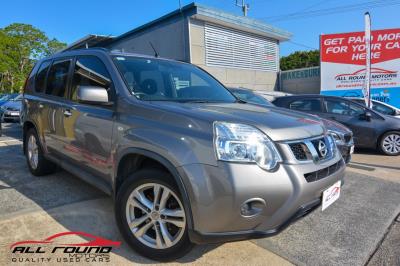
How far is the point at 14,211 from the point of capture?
3.44 meters

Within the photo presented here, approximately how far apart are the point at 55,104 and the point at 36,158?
1.21 meters

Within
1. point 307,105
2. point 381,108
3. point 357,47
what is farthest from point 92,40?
point 381,108

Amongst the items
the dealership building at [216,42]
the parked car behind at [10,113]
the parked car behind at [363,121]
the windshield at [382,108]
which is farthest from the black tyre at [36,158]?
the parked car behind at [10,113]

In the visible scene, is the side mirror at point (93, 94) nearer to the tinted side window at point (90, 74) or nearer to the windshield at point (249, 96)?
the tinted side window at point (90, 74)

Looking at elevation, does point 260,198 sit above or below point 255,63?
below

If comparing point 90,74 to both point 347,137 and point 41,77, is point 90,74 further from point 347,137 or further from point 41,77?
point 347,137

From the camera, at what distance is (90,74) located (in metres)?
3.42

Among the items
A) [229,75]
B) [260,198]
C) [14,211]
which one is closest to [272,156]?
[260,198]

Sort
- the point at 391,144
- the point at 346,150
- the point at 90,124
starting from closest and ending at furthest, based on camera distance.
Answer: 1. the point at 90,124
2. the point at 346,150
3. the point at 391,144

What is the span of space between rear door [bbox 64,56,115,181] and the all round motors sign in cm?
1448

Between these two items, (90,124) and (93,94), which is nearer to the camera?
(93,94)

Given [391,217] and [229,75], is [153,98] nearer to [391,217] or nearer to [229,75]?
[391,217]

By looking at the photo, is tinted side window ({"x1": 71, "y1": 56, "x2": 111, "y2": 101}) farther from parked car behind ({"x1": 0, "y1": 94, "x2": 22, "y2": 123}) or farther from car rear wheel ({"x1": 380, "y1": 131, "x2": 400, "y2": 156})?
parked car behind ({"x1": 0, "y1": 94, "x2": 22, "y2": 123})

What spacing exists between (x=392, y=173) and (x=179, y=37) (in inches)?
422
